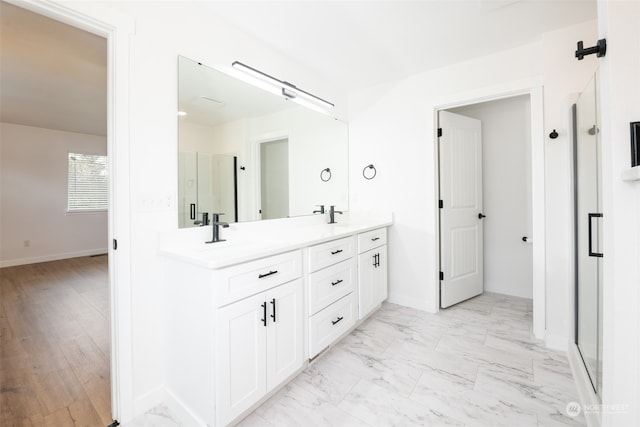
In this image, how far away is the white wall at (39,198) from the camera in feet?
15.6

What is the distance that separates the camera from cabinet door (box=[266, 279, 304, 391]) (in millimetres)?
1494

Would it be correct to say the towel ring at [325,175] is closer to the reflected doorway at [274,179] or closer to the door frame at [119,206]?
the reflected doorway at [274,179]

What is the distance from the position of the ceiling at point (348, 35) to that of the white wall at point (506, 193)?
1.05 meters

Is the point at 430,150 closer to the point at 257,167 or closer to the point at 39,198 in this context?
the point at 257,167

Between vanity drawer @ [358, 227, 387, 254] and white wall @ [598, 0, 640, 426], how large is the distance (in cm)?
159

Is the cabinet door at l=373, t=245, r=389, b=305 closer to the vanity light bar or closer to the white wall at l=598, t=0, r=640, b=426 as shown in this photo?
the vanity light bar

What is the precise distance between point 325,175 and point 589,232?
2.10m

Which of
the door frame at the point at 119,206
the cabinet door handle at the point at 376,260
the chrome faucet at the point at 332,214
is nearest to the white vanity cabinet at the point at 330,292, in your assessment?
the cabinet door handle at the point at 376,260

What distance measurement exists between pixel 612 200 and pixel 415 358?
5.07 feet

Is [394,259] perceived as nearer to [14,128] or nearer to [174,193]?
[174,193]

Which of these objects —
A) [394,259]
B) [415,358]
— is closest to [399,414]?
[415,358]

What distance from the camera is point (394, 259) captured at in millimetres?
2996

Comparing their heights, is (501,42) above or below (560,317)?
above

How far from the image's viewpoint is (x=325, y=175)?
9.75 ft
